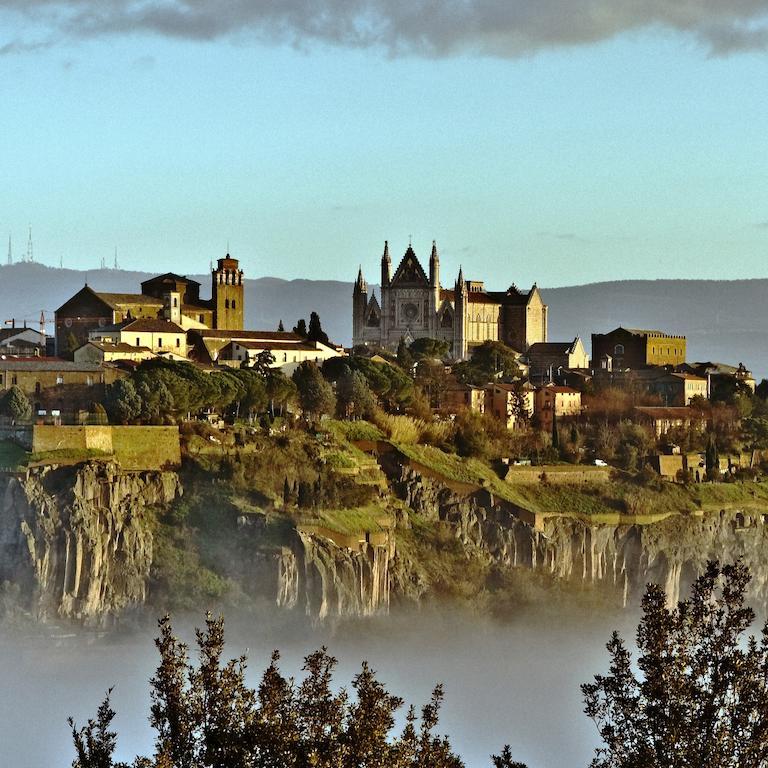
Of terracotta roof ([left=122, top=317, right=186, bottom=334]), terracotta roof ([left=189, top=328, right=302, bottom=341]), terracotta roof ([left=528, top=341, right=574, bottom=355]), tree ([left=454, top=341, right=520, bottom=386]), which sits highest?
terracotta roof ([left=122, top=317, right=186, bottom=334])

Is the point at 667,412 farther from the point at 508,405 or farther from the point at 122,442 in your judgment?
the point at 122,442

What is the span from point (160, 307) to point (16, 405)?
17231 mm

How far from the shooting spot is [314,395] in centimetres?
5278

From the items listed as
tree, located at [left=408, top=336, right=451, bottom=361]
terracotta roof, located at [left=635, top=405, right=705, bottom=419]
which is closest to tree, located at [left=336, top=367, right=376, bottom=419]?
terracotta roof, located at [left=635, top=405, right=705, bottom=419]

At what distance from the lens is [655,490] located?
181 feet

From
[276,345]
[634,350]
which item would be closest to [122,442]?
[276,345]

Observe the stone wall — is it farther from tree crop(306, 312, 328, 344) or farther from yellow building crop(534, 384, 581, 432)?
tree crop(306, 312, 328, 344)

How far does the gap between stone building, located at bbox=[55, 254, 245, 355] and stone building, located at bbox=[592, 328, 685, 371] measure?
13.5 meters

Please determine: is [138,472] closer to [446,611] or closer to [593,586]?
[446,611]

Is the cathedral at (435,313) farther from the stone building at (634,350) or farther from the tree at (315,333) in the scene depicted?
the tree at (315,333)

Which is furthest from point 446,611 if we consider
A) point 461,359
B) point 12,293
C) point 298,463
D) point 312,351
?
point 12,293

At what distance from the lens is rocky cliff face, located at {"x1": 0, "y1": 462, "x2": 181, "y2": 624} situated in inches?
1676

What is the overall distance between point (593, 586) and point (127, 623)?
44.0ft

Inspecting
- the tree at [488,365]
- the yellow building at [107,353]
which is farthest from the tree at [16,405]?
the tree at [488,365]
